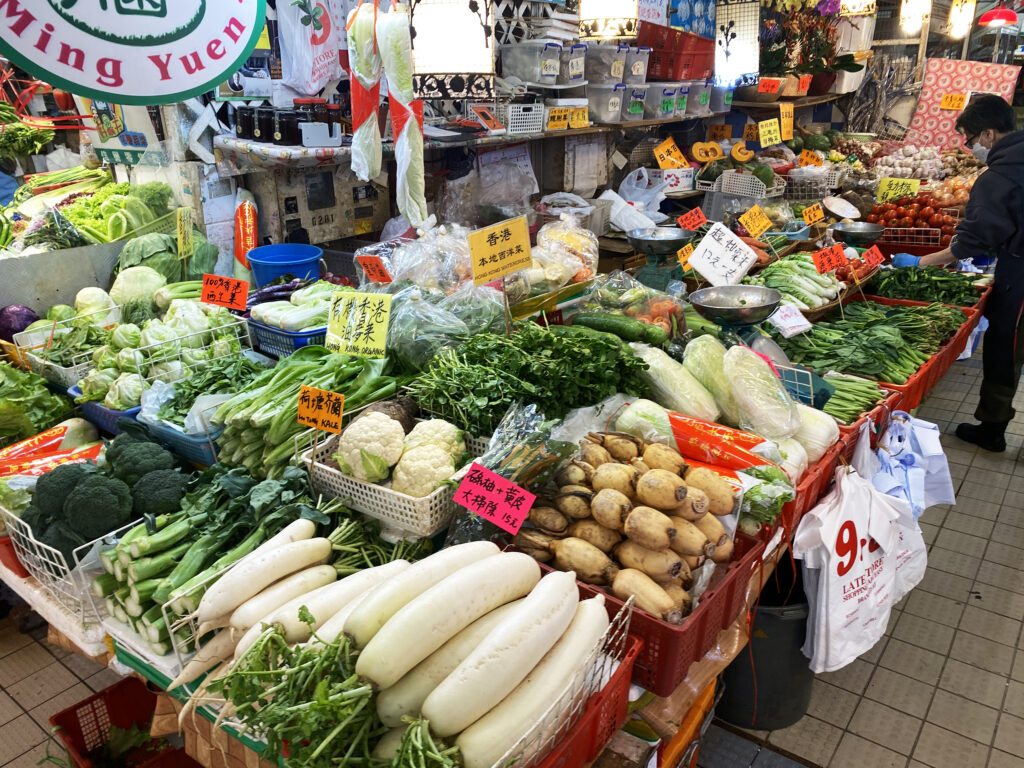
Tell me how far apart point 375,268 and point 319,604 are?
201 cm

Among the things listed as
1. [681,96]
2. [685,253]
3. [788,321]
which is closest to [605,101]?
[681,96]

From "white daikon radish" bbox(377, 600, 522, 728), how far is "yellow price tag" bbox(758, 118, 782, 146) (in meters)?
6.71

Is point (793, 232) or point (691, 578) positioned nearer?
point (691, 578)

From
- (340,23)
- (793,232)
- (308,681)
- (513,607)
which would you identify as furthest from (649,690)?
(793,232)

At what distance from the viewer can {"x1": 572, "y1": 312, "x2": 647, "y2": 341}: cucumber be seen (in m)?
3.10

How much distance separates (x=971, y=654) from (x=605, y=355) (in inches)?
100

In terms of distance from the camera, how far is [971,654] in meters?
3.29

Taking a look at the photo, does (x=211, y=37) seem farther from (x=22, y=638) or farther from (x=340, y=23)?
(x=22, y=638)

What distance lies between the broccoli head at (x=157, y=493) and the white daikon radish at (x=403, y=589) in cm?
100

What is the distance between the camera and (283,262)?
3.86m

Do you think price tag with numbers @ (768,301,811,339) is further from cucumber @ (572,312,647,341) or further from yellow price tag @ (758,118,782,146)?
yellow price tag @ (758,118,782,146)

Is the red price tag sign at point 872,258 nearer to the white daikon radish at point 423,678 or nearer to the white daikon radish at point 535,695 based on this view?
the white daikon radish at point 535,695

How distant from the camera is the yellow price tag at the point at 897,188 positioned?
7023 millimetres

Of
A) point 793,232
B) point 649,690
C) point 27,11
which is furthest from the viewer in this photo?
point 793,232
